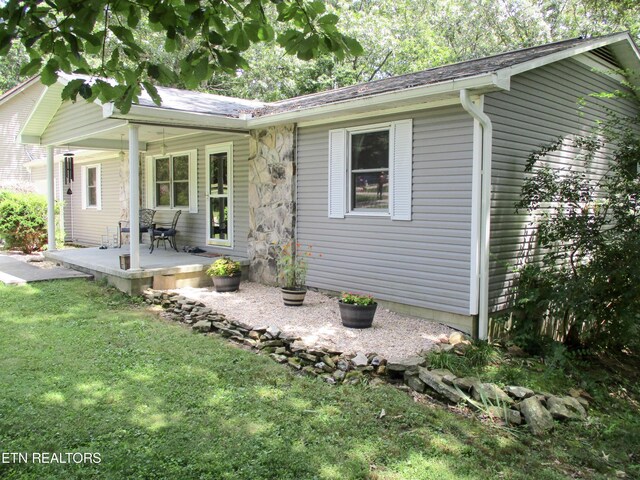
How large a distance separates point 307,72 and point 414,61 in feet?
13.2

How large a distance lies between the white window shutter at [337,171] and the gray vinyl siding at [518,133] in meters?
2.08

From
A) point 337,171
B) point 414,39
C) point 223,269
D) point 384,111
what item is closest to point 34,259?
point 223,269

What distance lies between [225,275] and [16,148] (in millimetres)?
17039

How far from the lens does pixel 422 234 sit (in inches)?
248

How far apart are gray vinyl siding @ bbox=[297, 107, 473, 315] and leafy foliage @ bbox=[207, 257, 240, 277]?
138 cm

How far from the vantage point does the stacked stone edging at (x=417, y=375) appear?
401cm

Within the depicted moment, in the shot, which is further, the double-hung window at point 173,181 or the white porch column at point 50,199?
the white porch column at point 50,199

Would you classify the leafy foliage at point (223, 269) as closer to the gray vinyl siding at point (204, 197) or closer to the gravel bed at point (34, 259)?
the gray vinyl siding at point (204, 197)

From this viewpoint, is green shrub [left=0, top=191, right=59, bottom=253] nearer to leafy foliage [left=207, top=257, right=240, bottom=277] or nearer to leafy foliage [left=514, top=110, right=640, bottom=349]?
leafy foliage [left=207, top=257, right=240, bottom=277]

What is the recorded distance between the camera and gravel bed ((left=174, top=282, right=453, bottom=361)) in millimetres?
5363

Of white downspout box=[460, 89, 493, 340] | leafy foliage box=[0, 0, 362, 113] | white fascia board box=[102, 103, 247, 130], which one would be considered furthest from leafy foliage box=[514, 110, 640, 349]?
white fascia board box=[102, 103, 247, 130]

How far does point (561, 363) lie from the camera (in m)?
5.34

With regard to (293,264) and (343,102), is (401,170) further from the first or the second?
(293,264)

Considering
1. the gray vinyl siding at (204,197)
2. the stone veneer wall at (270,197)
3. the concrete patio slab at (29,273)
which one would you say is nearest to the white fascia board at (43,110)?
the gray vinyl siding at (204,197)
